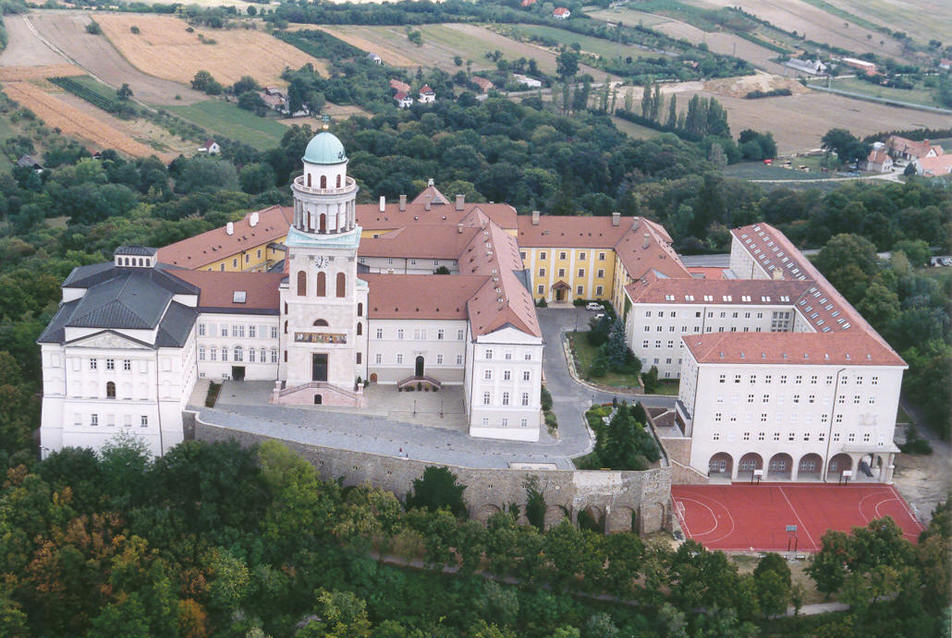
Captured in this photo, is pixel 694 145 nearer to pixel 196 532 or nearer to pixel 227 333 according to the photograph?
pixel 227 333

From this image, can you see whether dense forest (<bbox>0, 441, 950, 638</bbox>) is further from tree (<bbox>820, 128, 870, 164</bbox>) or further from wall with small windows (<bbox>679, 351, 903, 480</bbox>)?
tree (<bbox>820, 128, 870, 164</bbox>)

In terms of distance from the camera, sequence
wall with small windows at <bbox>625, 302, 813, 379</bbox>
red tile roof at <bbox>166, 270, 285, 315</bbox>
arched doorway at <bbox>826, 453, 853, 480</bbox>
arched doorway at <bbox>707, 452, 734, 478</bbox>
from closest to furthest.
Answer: arched doorway at <bbox>707, 452, 734, 478</bbox> < red tile roof at <bbox>166, 270, 285, 315</bbox> < arched doorway at <bbox>826, 453, 853, 480</bbox> < wall with small windows at <bbox>625, 302, 813, 379</bbox>

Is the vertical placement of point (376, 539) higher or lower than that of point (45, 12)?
lower

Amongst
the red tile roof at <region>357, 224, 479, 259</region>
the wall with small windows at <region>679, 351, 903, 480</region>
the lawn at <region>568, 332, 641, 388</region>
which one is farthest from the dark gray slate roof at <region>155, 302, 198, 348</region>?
the wall with small windows at <region>679, 351, 903, 480</region>

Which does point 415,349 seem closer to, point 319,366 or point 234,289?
point 319,366

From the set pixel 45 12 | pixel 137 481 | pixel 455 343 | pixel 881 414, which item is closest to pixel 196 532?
pixel 137 481

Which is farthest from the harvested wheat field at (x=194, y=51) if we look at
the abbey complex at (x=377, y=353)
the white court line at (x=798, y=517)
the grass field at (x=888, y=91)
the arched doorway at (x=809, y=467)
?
the white court line at (x=798, y=517)

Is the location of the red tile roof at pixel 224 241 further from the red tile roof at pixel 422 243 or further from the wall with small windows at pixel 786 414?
the wall with small windows at pixel 786 414
